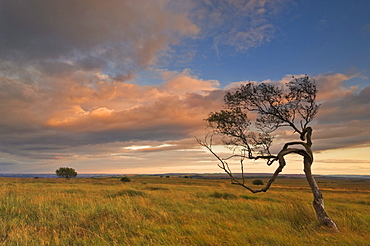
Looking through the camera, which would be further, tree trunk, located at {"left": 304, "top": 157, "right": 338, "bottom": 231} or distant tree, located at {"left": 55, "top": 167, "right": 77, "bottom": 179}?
distant tree, located at {"left": 55, "top": 167, "right": 77, "bottom": 179}

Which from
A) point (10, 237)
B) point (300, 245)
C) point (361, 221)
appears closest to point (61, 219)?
point (10, 237)

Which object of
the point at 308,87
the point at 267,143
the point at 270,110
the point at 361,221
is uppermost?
the point at 308,87

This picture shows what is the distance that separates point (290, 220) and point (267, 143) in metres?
3.83

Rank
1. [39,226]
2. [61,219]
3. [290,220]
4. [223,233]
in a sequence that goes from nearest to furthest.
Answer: [223,233], [39,226], [61,219], [290,220]

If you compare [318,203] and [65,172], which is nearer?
[318,203]

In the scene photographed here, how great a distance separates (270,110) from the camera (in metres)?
10.9

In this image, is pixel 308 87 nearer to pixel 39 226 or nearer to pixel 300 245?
pixel 300 245

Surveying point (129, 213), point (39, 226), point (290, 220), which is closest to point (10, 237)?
point (39, 226)

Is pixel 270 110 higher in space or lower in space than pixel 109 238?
higher

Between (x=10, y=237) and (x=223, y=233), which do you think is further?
(x=223, y=233)

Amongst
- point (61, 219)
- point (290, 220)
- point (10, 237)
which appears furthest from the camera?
point (290, 220)

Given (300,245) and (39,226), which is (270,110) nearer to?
(300,245)

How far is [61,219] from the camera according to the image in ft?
32.9

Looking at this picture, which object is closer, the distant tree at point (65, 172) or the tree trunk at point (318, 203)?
the tree trunk at point (318, 203)
